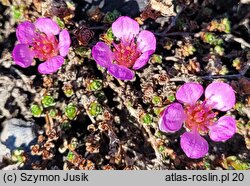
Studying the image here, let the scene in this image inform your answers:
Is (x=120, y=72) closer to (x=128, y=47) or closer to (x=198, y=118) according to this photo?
(x=128, y=47)

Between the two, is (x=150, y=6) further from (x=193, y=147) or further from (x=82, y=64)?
(x=193, y=147)

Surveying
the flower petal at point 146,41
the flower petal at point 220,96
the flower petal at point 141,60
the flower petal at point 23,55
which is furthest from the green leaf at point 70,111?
the flower petal at point 220,96

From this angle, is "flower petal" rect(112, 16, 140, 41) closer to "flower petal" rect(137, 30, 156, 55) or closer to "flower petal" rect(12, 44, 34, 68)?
"flower petal" rect(137, 30, 156, 55)

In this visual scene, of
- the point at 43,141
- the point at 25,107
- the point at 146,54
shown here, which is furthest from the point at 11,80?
the point at 146,54

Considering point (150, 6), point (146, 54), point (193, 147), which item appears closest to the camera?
point (193, 147)

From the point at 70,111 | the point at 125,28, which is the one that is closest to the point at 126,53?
the point at 125,28
